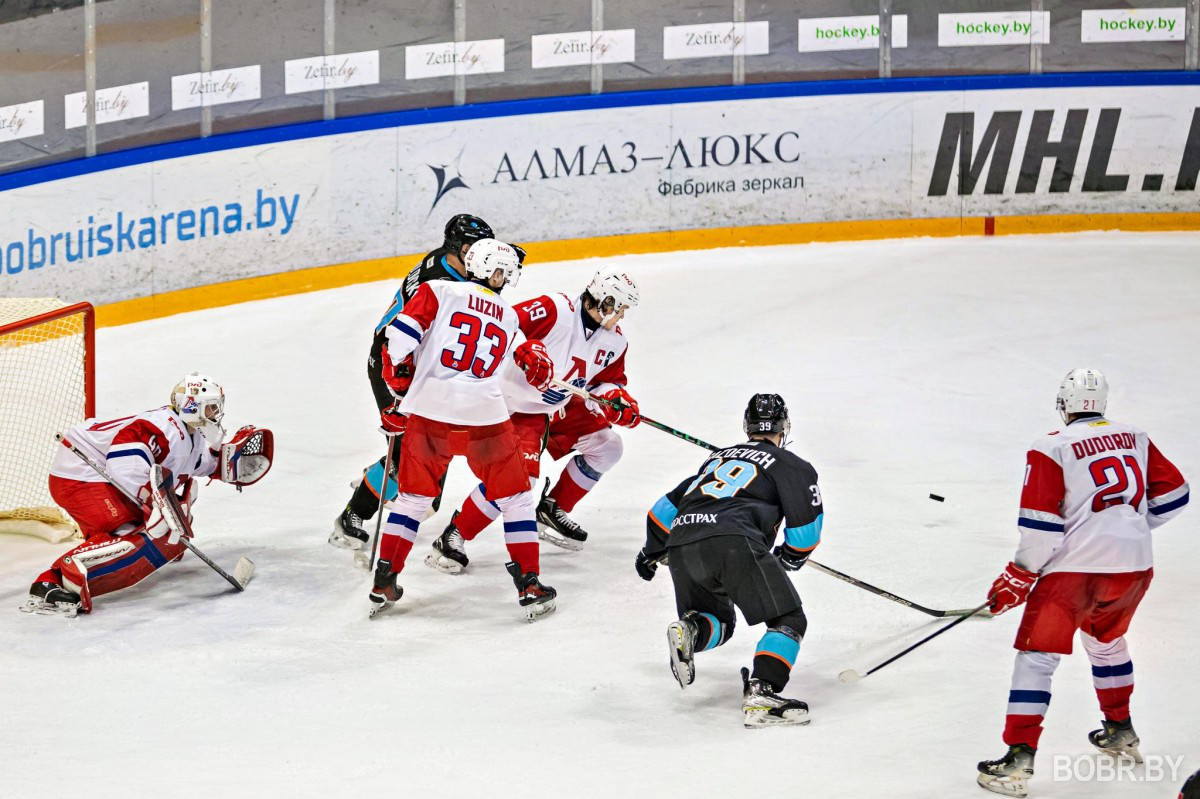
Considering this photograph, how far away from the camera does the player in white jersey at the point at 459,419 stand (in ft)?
16.0

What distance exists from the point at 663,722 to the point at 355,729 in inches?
32.3

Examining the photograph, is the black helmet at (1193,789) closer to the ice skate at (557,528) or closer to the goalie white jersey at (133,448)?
the ice skate at (557,528)

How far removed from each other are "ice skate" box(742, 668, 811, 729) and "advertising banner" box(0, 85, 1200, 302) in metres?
5.76

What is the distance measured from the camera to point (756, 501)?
420cm

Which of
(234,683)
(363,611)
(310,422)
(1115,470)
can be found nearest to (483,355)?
(363,611)

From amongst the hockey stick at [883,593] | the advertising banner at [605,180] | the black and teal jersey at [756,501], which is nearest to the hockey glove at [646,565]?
the black and teal jersey at [756,501]

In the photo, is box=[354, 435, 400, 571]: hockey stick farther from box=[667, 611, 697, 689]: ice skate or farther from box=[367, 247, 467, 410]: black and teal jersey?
box=[667, 611, 697, 689]: ice skate

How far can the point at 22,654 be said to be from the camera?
179 inches

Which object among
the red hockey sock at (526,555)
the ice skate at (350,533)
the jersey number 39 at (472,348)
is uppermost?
the jersey number 39 at (472,348)

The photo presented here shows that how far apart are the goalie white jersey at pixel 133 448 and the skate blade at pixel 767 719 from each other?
87.1 inches

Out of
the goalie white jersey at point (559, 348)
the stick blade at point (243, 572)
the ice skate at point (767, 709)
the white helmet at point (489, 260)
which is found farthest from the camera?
the goalie white jersey at point (559, 348)

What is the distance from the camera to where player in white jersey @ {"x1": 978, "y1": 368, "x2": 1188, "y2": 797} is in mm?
3604

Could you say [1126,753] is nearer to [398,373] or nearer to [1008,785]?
[1008,785]

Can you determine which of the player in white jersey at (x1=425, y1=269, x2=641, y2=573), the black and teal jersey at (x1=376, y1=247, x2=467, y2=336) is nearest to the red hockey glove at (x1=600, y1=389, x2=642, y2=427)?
the player in white jersey at (x1=425, y1=269, x2=641, y2=573)
